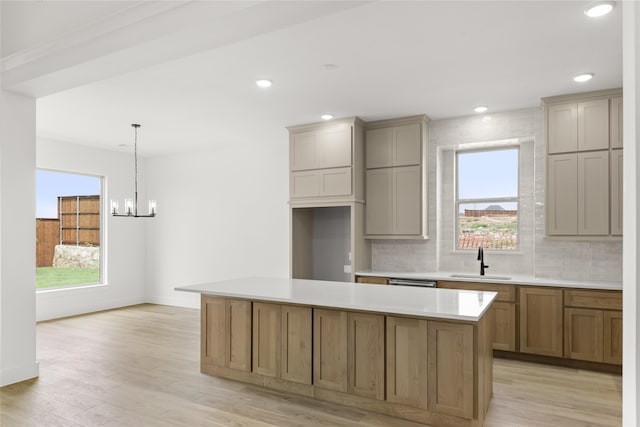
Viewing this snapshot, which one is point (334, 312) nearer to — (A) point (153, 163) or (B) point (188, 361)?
(B) point (188, 361)

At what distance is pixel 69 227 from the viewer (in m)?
6.78

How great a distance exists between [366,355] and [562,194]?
2882mm

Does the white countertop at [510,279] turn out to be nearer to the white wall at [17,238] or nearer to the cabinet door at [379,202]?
the cabinet door at [379,202]

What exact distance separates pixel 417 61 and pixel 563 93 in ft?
6.18

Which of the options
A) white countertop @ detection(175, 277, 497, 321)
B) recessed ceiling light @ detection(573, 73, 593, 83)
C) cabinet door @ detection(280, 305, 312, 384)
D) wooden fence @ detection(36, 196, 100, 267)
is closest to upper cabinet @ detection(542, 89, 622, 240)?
recessed ceiling light @ detection(573, 73, 593, 83)

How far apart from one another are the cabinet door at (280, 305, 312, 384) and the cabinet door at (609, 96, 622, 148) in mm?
3489

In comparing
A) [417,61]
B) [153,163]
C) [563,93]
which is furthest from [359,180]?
[153,163]

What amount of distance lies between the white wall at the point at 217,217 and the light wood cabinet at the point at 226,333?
262 centimetres

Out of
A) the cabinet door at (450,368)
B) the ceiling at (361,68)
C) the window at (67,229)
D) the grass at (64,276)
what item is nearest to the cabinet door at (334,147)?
the ceiling at (361,68)

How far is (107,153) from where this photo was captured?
23.3ft

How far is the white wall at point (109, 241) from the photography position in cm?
631

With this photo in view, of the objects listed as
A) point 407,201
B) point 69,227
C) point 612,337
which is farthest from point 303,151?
point 69,227

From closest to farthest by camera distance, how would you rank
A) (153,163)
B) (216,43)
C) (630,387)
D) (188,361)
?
(630,387) → (216,43) → (188,361) → (153,163)

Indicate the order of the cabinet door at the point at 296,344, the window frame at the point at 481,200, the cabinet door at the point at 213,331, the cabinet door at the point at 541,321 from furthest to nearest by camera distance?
the window frame at the point at 481,200, the cabinet door at the point at 541,321, the cabinet door at the point at 213,331, the cabinet door at the point at 296,344
